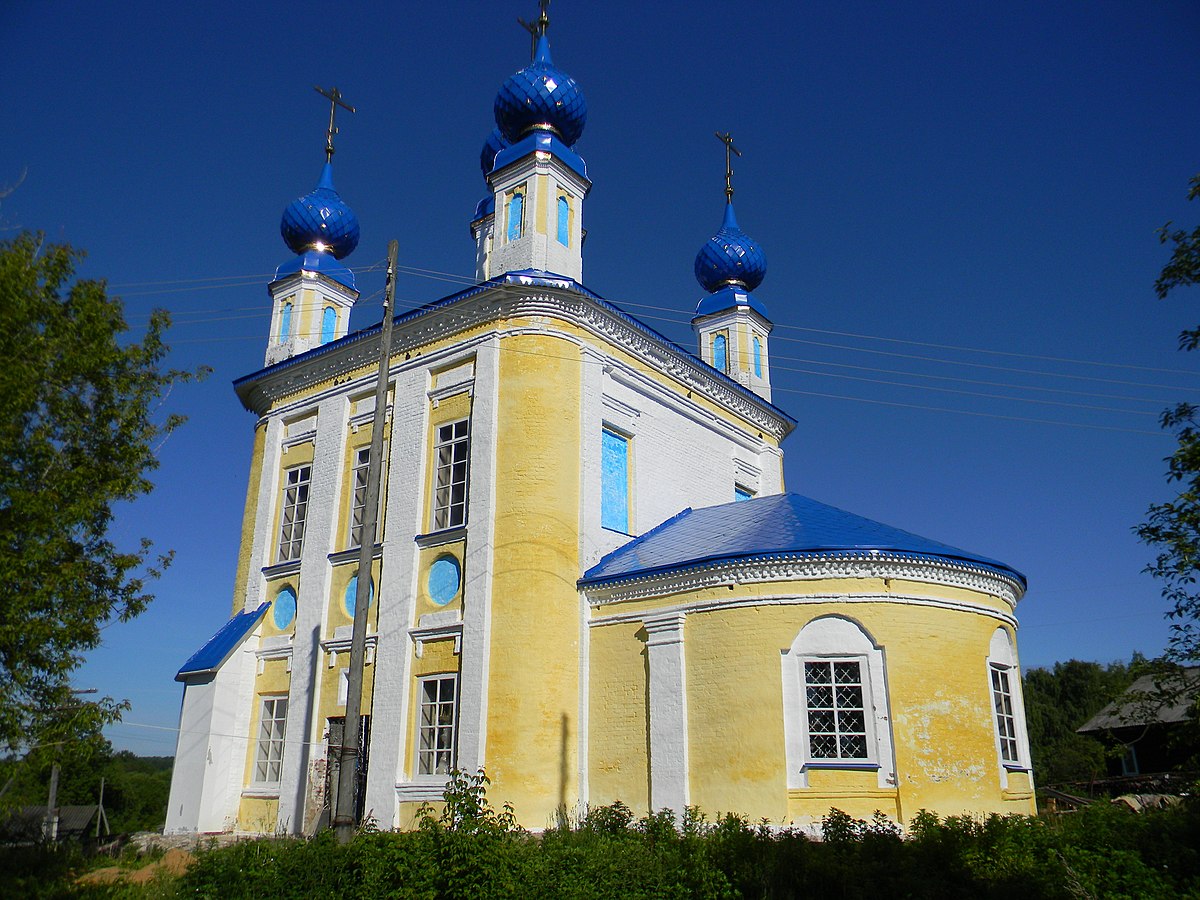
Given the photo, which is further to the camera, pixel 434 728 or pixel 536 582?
pixel 434 728

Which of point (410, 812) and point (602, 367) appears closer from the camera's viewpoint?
point (410, 812)

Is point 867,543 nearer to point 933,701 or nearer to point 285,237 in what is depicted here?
point 933,701

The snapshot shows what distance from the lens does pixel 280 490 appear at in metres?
18.5

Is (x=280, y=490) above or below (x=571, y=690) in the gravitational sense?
above

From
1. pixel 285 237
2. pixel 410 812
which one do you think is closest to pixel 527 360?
pixel 410 812

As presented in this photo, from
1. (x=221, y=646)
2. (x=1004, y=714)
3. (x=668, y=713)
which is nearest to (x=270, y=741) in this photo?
(x=221, y=646)

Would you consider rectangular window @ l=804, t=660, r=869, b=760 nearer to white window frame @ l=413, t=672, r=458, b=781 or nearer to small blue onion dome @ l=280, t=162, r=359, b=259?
white window frame @ l=413, t=672, r=458, b=781

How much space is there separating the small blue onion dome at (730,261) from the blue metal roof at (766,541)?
7445mm

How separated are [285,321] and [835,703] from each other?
45.4ft

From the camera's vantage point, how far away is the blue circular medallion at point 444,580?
580 inches

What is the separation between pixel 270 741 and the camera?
16.7 metres

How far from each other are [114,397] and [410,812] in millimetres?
7304

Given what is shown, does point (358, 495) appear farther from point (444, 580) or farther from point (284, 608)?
point (444, 580)

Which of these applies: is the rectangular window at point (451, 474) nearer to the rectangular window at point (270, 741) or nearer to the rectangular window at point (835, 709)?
the rectangular window at point (270, 741)
